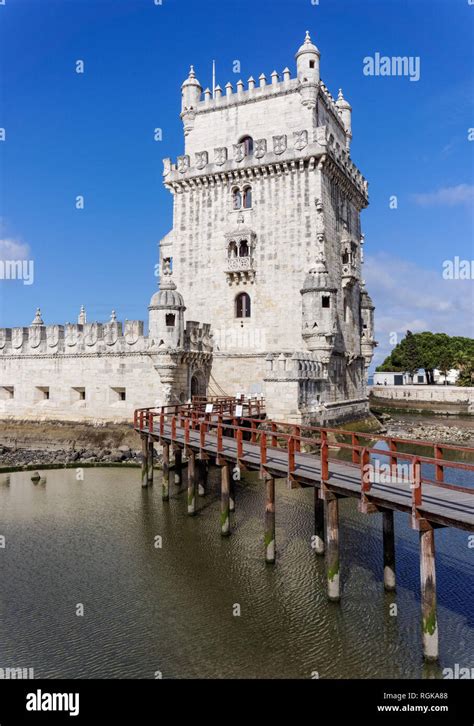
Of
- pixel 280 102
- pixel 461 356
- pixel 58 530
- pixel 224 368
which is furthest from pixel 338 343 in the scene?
pixel 461 356

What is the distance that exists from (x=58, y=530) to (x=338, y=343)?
71.2ft

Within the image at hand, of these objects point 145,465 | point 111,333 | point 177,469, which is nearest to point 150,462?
point 145,465

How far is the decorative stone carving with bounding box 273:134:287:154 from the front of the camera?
30.5 metres

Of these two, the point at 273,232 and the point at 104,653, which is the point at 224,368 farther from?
the point at 104,653

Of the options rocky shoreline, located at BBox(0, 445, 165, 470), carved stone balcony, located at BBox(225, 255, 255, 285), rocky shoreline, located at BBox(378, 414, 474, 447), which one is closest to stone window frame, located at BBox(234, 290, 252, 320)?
carved stone balcony, located at BBox(225, 255, 255, 285)

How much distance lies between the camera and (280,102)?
105 feet

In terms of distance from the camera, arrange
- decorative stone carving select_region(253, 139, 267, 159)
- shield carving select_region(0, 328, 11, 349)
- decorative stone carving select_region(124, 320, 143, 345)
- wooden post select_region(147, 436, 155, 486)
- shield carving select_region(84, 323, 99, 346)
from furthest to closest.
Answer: shield carving select_region(0, 328, 11, 349) → decorative stone carving select_region(253, 139, 267, 159) → shield carving select_region(84, 323, 99, 346) → decorative stone carving select_region(124, 320, 143, 345) → wooden post select_region(147, 436, 155, 486)

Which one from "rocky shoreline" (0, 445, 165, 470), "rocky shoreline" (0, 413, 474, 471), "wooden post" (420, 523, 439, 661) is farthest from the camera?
"rocky shoreline" (0, 413, 474, 471)

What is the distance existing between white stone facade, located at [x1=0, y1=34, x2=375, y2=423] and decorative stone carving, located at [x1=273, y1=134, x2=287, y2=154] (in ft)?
0.27

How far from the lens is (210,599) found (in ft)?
37.8

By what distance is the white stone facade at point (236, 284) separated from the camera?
93.7 feet

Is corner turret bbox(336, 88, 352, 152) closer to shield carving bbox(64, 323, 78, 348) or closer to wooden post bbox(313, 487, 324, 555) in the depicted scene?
shield carving bbox(64, 323, 78, 348)

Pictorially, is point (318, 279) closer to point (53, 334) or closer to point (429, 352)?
point (53, 334)

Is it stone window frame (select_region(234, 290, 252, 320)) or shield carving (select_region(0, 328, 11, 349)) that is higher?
stone window frame (select_region(234, 290, 252, 320))
